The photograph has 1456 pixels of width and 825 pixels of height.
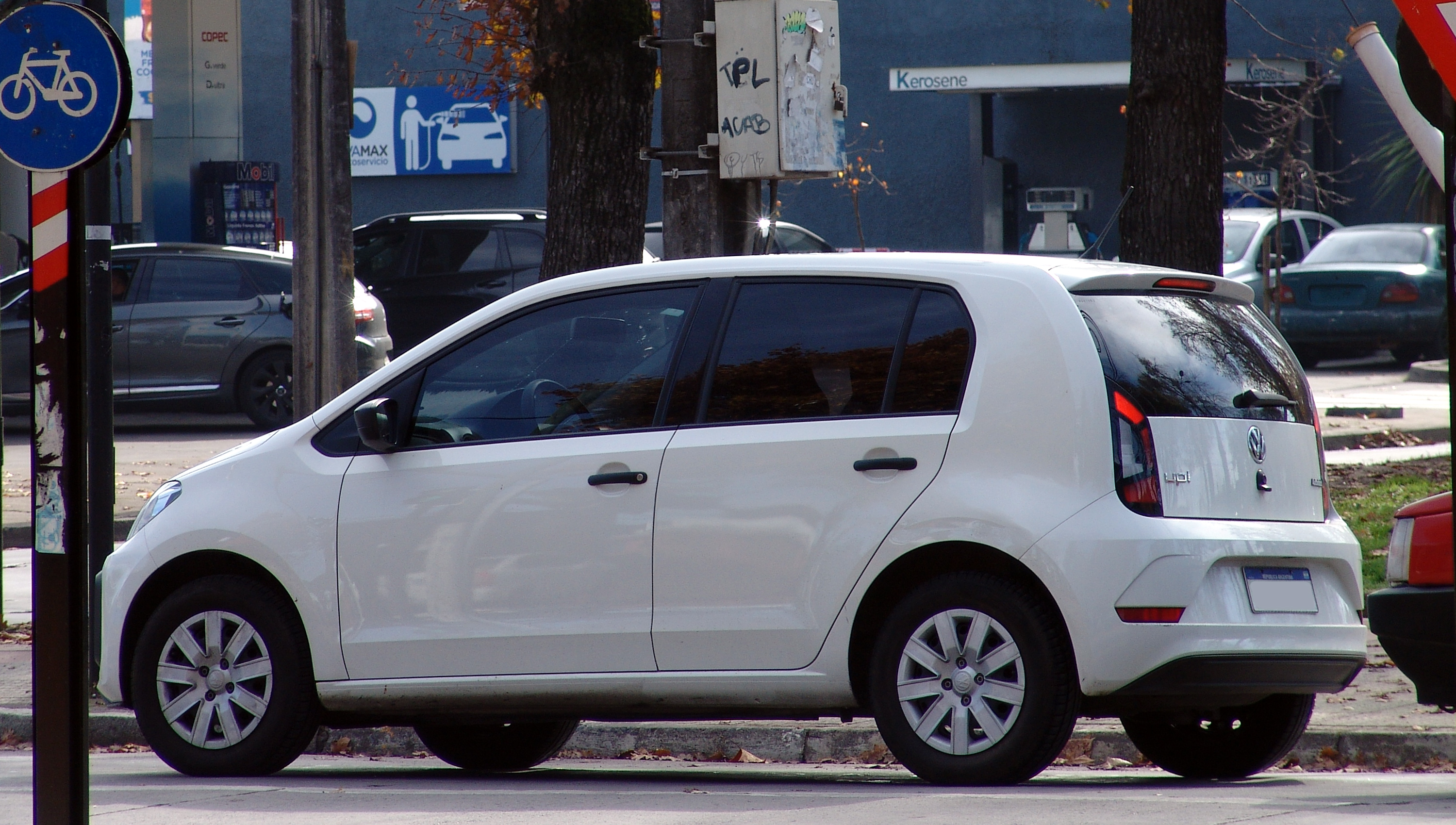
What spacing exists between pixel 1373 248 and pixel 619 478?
17.4 metres

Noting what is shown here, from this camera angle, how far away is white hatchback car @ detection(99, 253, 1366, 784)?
5641 mm

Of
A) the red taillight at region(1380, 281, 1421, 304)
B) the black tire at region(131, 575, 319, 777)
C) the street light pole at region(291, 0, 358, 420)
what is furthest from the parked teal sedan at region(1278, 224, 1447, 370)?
the black tire at region(131, 575, 319, 777)

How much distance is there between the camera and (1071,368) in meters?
5.68

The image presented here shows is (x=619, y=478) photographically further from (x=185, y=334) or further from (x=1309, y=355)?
(x=1309, y=355)

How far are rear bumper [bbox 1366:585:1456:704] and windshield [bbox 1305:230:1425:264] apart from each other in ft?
54.5

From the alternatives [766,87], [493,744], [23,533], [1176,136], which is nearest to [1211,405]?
[493,744]

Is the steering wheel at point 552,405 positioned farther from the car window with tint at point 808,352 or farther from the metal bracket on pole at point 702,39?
the metal bracket on pole at point 702,39

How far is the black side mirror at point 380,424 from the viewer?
642 centimetres

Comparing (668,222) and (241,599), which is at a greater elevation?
(668,222)

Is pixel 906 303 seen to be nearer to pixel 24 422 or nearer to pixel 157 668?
pixel 157 668

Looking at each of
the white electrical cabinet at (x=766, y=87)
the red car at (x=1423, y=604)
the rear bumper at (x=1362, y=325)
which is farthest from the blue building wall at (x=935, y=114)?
the red car at (x=1423, y=604)

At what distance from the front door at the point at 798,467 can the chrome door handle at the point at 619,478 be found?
0.30 feet

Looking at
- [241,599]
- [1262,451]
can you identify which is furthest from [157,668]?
[1262,451]

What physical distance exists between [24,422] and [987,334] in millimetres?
14992
